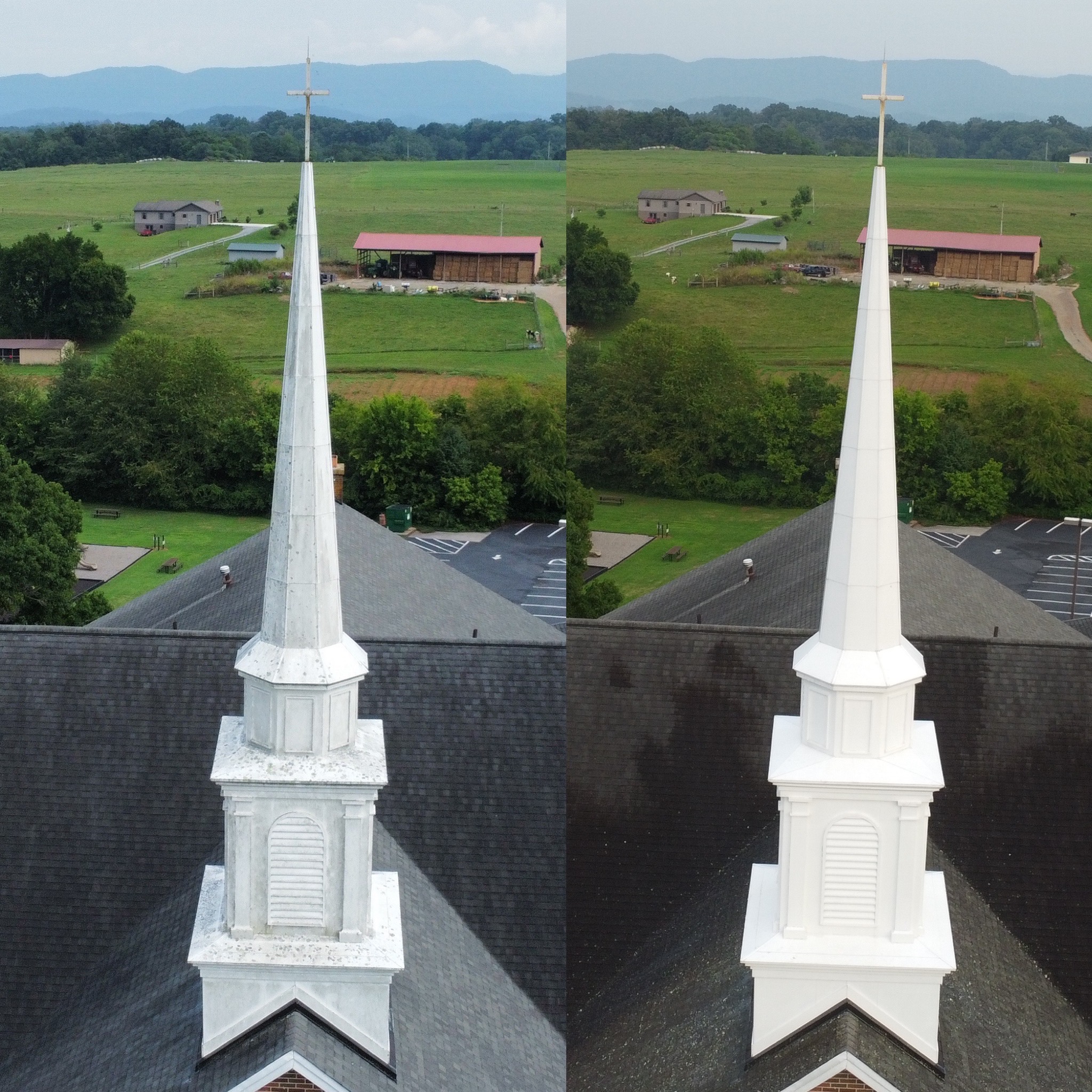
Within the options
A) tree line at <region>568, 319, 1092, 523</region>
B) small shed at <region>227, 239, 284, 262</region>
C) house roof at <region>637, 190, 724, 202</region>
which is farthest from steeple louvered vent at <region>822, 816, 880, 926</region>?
small shed at <region>227, 239, 284, 262</region>

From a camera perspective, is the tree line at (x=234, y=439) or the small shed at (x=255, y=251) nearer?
the tree line at (x=234, y=439)

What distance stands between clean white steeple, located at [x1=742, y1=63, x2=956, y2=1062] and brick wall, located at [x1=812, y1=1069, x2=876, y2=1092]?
0.72 m

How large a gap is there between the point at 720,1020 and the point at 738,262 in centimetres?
2065

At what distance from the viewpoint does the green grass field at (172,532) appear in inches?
2140

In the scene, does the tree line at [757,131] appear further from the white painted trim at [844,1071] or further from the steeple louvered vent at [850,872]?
the white painted trim at [844,1071]

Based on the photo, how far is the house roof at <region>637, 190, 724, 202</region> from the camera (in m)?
29.4

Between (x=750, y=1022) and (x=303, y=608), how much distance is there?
5319 millimetres

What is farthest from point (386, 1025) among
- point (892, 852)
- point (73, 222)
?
point (73, 222)

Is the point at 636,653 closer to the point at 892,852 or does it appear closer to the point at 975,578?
the point at 892,852

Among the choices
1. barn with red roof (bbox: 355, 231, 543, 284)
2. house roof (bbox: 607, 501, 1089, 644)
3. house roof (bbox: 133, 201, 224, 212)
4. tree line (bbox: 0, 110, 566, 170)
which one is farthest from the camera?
house roof (bbox: 133, 201, 224, 212)

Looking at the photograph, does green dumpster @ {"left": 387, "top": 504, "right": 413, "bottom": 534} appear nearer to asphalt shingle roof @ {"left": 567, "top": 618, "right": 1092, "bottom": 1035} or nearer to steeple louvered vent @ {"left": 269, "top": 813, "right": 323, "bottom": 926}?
asphalt shingle roof @ {"left": 567, "top": 618, "right": 1092, "bottom": 1035}

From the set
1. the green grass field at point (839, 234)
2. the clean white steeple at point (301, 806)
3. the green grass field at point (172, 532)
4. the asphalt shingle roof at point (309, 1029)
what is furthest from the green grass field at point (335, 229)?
the clean white steeple at point (301, 806)

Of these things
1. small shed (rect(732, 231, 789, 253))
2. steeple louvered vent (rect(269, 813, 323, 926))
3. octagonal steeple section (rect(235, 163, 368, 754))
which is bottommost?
steeple louvered vent (rect(269, 813, 323, 926))

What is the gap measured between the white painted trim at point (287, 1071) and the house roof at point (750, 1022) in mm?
3242
